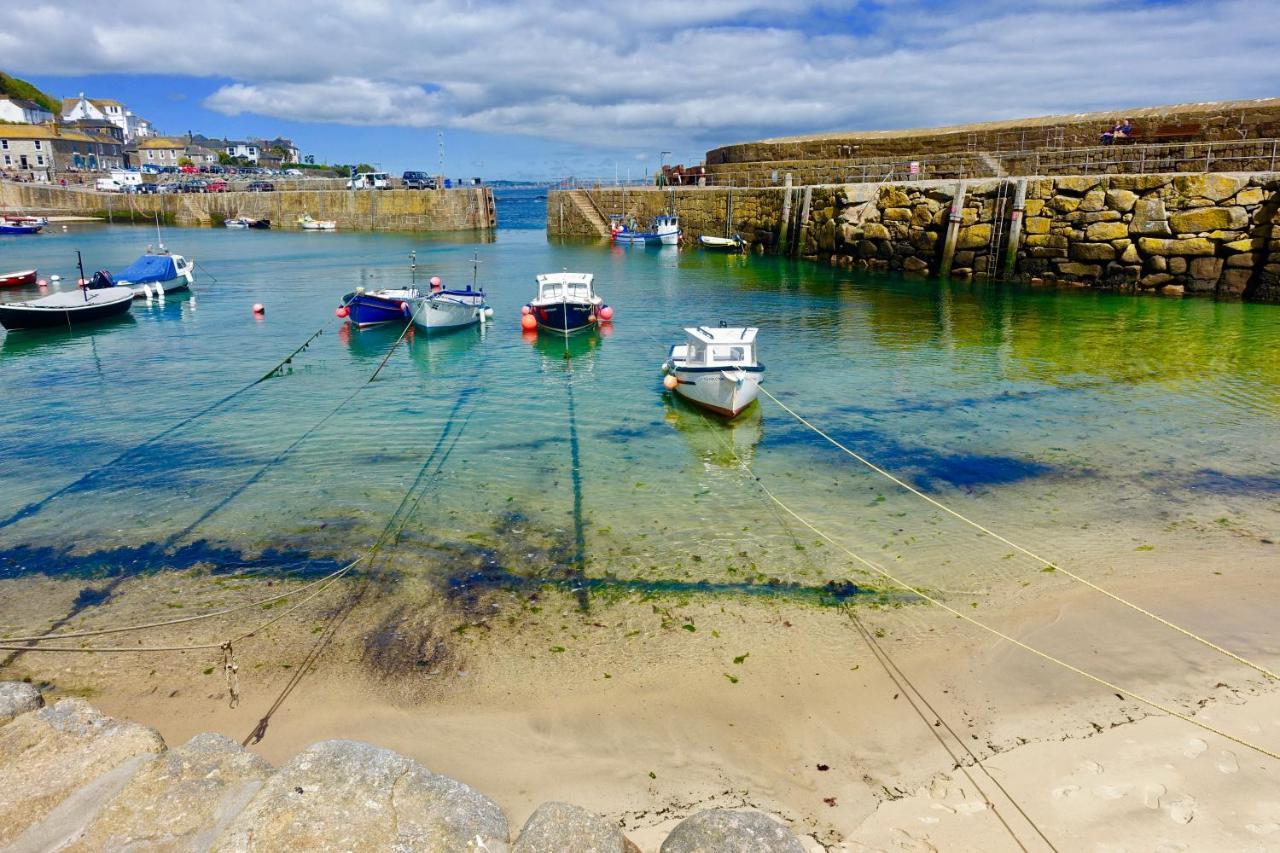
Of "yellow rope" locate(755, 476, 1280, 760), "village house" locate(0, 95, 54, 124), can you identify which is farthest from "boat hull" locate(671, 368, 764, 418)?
"village house" locate(0, 95, 54, 124)

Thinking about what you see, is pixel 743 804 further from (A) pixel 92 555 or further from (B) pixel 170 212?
(B) pixel 170 212

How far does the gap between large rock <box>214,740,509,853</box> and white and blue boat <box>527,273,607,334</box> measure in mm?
20366

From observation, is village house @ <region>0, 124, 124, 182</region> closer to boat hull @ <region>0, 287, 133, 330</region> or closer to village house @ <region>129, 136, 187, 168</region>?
village house @ <region>129, 136, 187, 168</region>

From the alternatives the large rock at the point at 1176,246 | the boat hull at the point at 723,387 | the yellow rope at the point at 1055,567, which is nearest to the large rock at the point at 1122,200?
the large rock at the point at 1176,246

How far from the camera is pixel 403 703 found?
7184 millimetres

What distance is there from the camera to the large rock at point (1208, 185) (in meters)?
27.6

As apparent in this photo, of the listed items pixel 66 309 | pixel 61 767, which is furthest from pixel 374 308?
pixel 61 767

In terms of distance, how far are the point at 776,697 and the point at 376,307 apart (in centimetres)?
2283

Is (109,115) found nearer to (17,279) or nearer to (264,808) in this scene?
(17,279)

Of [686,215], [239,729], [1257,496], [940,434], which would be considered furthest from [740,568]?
[686,215]

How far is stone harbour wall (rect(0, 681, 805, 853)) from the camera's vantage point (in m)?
4.58

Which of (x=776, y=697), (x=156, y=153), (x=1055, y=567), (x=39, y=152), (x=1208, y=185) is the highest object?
→ (x=156, y=153)

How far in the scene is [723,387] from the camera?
51.5 feet

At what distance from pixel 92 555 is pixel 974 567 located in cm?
1154
